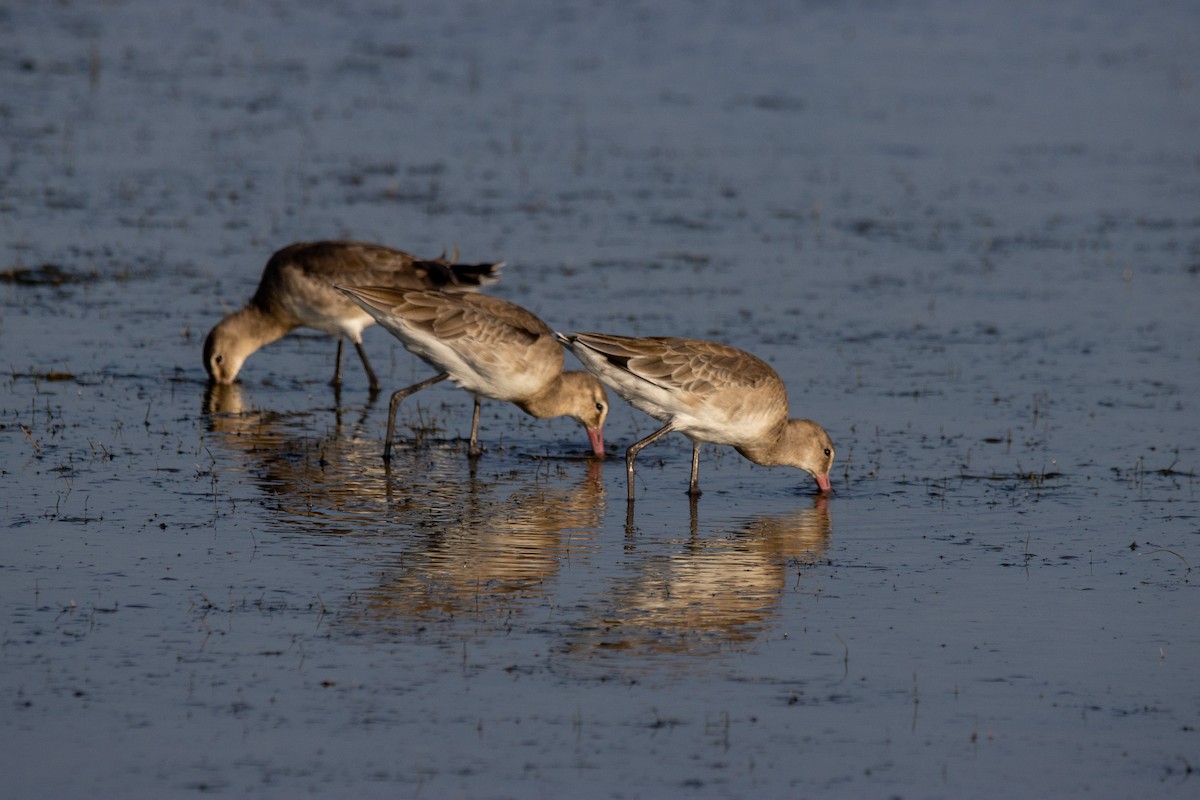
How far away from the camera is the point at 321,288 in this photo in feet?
46.6

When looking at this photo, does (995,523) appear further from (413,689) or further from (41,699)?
(41,699)

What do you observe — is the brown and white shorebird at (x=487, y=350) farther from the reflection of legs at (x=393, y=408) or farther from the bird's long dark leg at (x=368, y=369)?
the bird's long dark leg at (x=368, y=369)

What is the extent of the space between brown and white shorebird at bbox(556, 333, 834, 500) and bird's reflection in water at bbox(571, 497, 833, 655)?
52 centimetres

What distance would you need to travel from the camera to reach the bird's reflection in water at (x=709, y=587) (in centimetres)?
830

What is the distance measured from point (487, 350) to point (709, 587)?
3151mm

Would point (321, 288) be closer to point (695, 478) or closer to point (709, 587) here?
point (695, 478)

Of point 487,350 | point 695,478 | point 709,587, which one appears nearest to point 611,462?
point 695,478

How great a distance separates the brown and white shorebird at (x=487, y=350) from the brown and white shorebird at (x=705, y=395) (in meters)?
0.73

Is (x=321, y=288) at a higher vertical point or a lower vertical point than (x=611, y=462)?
higher

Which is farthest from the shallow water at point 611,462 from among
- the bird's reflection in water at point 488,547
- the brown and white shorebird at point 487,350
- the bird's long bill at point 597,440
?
the brown and white shorebird at point 487,350

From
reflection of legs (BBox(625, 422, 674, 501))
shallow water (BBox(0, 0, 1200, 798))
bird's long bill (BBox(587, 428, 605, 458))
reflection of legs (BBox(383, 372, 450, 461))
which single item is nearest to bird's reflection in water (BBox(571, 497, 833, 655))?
shallow water (BBox(0, 0, 1200, 798))

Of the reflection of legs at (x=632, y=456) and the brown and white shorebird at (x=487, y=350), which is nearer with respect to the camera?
the reflection of legs at (x=632, y=456)

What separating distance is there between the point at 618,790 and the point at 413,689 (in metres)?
1.19

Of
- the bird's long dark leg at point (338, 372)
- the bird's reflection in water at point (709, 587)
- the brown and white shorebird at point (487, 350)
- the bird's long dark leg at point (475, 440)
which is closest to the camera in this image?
the bird's reflection in water at point (709, 587)
